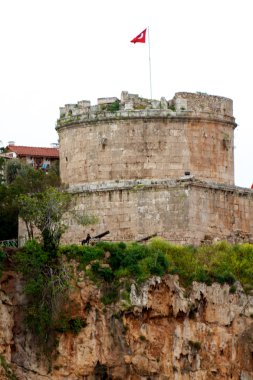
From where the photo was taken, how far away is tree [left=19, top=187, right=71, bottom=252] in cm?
5631

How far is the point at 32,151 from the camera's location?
287 ft

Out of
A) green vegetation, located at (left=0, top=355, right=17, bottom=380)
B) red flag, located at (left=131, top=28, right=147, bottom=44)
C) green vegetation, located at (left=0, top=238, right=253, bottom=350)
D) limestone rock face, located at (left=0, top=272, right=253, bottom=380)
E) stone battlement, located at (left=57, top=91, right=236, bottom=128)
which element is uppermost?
red flag, located at (left=131, top=28, right=147, bottom=44)

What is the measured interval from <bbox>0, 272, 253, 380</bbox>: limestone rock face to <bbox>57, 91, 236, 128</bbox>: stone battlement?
21.4ft

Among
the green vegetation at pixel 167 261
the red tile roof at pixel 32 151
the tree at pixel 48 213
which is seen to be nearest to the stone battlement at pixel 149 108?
the tree at pixel 48 213

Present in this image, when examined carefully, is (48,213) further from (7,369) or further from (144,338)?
(7,369)

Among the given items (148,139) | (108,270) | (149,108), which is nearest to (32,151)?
(149,108)

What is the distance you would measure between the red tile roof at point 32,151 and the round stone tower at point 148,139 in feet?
77.2

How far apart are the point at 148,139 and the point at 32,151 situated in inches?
1045

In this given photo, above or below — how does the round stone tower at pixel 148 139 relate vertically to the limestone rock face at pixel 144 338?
above

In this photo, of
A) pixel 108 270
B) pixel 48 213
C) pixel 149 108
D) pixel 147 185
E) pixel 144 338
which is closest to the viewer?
pixel 144 338

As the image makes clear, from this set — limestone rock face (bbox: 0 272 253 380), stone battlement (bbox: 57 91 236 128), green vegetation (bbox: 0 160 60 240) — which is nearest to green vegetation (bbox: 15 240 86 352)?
limestone rock face (bbox: 0 272 253 380)

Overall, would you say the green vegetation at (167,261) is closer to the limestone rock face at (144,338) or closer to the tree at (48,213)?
the limestone rock face at (144,338)

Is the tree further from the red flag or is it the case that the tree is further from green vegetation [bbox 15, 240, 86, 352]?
the red flag

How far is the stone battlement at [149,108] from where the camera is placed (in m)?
61.5
